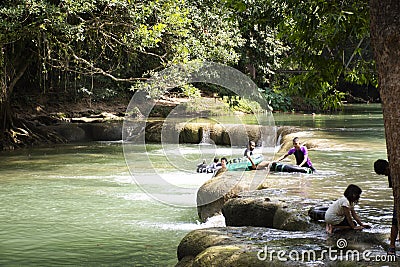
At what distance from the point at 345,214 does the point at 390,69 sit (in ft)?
9.16

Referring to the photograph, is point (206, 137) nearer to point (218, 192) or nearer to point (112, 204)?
point (112, 204)

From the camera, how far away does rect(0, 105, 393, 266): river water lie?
27.8 feet

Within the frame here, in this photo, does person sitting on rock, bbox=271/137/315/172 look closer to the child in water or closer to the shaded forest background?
the shaded forest background

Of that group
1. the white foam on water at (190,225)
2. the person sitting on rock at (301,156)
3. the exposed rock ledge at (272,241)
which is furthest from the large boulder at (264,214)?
the person sitting on rock at (301,156)

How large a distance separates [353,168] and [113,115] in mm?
16976

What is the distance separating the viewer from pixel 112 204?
12.0 meters

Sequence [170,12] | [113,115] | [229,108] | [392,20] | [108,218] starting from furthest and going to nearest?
[229,108] → [113,115] → [170,12] → [108,218] → [392,20]

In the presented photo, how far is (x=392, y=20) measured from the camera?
4035 mm

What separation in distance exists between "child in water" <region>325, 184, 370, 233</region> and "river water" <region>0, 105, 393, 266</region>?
35 cm

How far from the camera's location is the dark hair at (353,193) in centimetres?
643

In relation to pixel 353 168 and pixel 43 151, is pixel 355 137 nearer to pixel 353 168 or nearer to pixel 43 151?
pixel 353 168

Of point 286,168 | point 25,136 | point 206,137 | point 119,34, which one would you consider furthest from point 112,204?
point 206,137

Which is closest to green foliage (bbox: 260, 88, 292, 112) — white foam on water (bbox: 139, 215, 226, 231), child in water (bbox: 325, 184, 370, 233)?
white foam on water (bbox: 139, 215, 226, 231)

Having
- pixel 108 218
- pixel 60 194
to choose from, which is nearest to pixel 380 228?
pixel 108 218
